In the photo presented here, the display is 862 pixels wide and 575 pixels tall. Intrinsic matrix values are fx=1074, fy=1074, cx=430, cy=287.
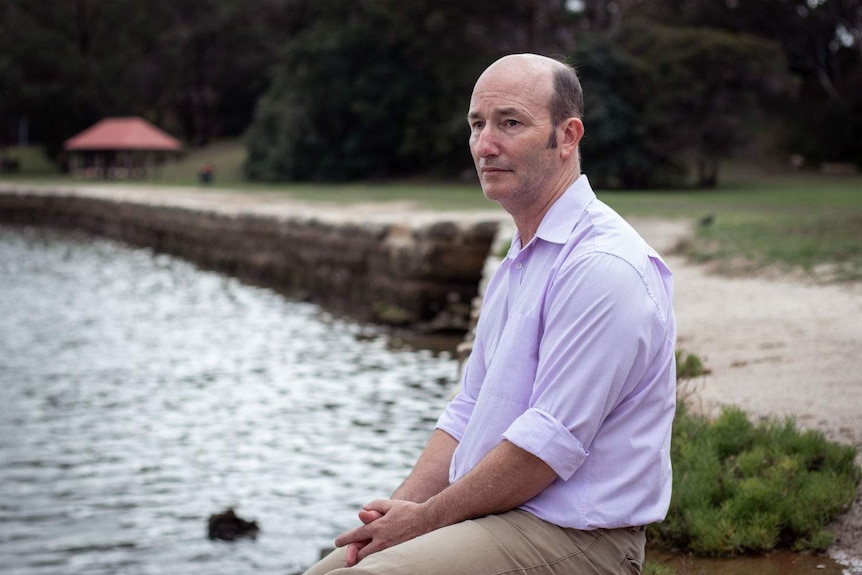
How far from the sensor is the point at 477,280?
1269cm

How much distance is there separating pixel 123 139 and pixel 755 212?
31632mm

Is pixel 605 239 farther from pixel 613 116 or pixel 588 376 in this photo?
pixel 613 116

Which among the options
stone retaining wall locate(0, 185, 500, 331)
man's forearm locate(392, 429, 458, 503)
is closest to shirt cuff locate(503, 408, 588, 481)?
man's forearm locate(392, 429, 458, 503)

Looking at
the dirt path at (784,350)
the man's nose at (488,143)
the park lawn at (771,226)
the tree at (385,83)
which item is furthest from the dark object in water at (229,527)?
the tree at (385,83)

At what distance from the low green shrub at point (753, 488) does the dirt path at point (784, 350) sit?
0.35 feet

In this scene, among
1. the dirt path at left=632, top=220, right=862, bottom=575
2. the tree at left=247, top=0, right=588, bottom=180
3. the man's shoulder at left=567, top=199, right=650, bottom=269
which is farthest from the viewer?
the tree at left=247, top=0, right=588, bottom=180

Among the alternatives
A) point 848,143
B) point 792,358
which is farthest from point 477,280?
point 848,143

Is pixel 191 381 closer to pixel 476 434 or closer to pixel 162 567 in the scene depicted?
pixel 162 567

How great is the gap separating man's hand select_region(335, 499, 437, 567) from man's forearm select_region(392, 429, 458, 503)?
0.23m

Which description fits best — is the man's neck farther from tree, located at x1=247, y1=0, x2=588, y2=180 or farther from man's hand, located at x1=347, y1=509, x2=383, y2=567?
tree, located at x1=247, y1=0, x2=588, y2=180

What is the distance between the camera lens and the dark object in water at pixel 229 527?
18.1 ft

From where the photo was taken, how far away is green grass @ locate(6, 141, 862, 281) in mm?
10328

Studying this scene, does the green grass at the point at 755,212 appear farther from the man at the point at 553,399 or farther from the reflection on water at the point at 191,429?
the man at the point at 553,399

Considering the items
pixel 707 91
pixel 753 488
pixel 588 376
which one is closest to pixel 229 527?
pixel 753 488
